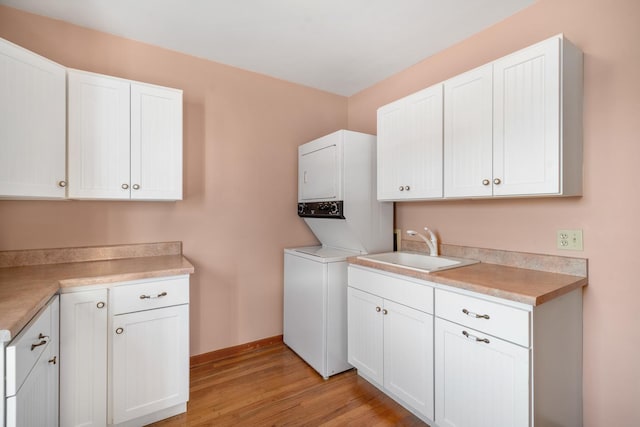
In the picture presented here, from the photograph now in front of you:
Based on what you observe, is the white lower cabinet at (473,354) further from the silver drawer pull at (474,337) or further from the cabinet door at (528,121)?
the cabinet door at (528,121)

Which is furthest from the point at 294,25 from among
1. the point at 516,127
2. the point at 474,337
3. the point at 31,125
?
the point at 474,337

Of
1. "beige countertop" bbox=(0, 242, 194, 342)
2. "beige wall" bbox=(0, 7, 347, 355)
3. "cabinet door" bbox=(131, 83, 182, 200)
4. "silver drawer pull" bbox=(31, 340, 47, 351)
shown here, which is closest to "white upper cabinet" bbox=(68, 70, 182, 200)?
"cabinet door" bbox=(131, 83, 182, 200)

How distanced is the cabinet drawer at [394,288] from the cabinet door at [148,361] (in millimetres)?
1157

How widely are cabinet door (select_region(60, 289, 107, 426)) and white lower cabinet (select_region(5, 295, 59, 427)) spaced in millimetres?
41

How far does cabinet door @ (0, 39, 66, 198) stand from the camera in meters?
1.51

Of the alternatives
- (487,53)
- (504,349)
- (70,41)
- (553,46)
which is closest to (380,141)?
(487,53)

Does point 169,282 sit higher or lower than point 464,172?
lower

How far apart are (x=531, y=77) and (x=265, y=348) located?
2.76 metres

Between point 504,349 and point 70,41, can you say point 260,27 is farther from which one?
point 504,349

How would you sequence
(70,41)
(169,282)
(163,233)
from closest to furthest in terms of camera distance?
(169,282) < (70,41) < (163,233)

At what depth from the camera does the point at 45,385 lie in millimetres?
1341

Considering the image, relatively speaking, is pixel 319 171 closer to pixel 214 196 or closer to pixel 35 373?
pixel 214 196

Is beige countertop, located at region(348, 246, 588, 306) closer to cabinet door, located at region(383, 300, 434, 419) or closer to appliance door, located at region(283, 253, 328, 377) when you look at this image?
cabinet door, located at region(383, 300, 434, 419)

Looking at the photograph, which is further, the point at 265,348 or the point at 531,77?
the point at 265,348
